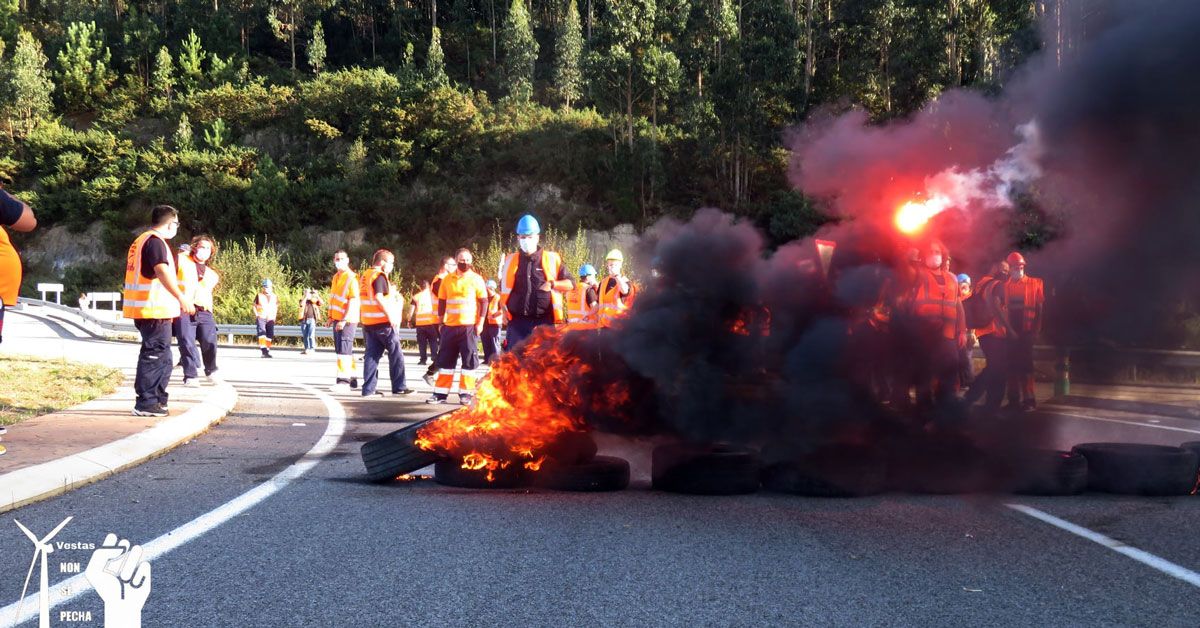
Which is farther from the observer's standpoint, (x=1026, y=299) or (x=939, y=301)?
(x=1026, y=299)

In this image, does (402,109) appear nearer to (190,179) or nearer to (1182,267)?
(190,179)

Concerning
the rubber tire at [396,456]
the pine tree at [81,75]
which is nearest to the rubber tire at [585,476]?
the rubber tire at [396,456]

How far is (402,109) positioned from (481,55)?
20.4 metres

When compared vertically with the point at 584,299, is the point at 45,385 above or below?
below

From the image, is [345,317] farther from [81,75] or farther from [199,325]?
[81,75]

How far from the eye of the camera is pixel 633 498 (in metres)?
6.11

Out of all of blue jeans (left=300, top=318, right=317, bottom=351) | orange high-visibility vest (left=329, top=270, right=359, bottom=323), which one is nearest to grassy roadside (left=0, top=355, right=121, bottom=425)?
orange high-visibility vest (left=329, top=270, right=359, bottom=323)

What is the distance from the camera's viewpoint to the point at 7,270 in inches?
289

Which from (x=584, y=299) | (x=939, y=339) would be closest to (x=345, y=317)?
(x=584, y=299)

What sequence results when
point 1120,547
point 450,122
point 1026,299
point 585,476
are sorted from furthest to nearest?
point 450,122, point 1026,299, point 585,476, point 1120,547

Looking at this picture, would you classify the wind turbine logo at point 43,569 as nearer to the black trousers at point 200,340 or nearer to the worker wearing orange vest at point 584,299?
the black trousers at point 200,340

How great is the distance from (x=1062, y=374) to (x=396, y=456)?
6.20 meters

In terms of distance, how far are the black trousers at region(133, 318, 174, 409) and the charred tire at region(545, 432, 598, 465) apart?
4.69 meters

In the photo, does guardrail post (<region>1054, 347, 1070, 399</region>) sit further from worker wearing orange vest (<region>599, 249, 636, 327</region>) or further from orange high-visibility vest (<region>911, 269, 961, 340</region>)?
worker wearing orange vest (<region>599, 249, 636, 327</region>)
